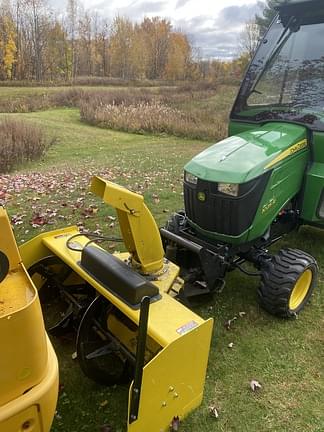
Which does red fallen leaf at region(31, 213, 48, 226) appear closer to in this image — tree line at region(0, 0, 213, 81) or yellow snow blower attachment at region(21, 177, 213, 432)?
yellow snow blower attachment at region(21, 177, 213, 432)

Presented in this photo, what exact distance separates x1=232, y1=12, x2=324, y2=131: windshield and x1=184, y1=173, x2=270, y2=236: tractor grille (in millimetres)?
1007

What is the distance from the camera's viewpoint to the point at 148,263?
280 cm

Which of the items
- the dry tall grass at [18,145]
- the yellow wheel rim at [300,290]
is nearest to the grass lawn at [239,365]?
the yellow wheel rim at [300,290]

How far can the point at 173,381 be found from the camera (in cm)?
218

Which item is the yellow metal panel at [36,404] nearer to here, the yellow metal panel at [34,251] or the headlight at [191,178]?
the yellow metal panel at [34,251]

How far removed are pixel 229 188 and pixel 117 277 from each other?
1.13 m

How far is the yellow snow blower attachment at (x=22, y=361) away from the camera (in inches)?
59.2

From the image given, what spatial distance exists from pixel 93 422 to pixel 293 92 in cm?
327

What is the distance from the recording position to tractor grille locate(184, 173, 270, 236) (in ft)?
10.1

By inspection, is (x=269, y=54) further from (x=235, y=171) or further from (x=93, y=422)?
(x=93, y=422)

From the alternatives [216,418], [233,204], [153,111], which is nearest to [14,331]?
[216,418]

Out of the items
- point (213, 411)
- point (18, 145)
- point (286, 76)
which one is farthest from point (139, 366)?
point (18, 145)

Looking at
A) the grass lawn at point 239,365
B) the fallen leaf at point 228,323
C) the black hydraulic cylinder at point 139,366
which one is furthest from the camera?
the fallen leaf at point 228,323

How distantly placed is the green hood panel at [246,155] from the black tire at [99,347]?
126 centimetres
